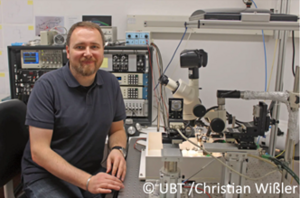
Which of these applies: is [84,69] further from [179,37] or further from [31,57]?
[179,37]

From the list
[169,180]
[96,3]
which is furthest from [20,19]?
[169,180]

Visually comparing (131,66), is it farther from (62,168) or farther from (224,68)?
(62,168)

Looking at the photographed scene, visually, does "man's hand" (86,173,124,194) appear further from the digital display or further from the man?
the digital display

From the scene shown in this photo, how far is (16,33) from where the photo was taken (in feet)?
7.66

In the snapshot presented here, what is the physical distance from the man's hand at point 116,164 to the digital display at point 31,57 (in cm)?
123

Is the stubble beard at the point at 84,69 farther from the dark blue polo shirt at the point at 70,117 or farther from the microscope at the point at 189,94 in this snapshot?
the microscope at the point at 189,94

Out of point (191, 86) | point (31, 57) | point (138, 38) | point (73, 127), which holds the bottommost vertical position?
point (73, 127)

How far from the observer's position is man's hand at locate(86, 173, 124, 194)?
1047 mm

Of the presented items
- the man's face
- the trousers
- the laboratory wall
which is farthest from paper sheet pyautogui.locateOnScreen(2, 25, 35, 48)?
the trousers

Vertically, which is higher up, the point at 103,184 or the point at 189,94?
the point at 189,94

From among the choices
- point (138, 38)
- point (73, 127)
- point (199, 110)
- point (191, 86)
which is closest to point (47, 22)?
point (138, 38)

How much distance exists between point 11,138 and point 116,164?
23.3 inches

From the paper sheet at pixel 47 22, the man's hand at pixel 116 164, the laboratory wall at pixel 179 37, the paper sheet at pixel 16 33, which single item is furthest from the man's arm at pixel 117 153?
the paper sheet at pixel 16 33

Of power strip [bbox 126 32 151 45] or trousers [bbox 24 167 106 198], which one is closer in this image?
trousers [bbox 24 167 106 198]
